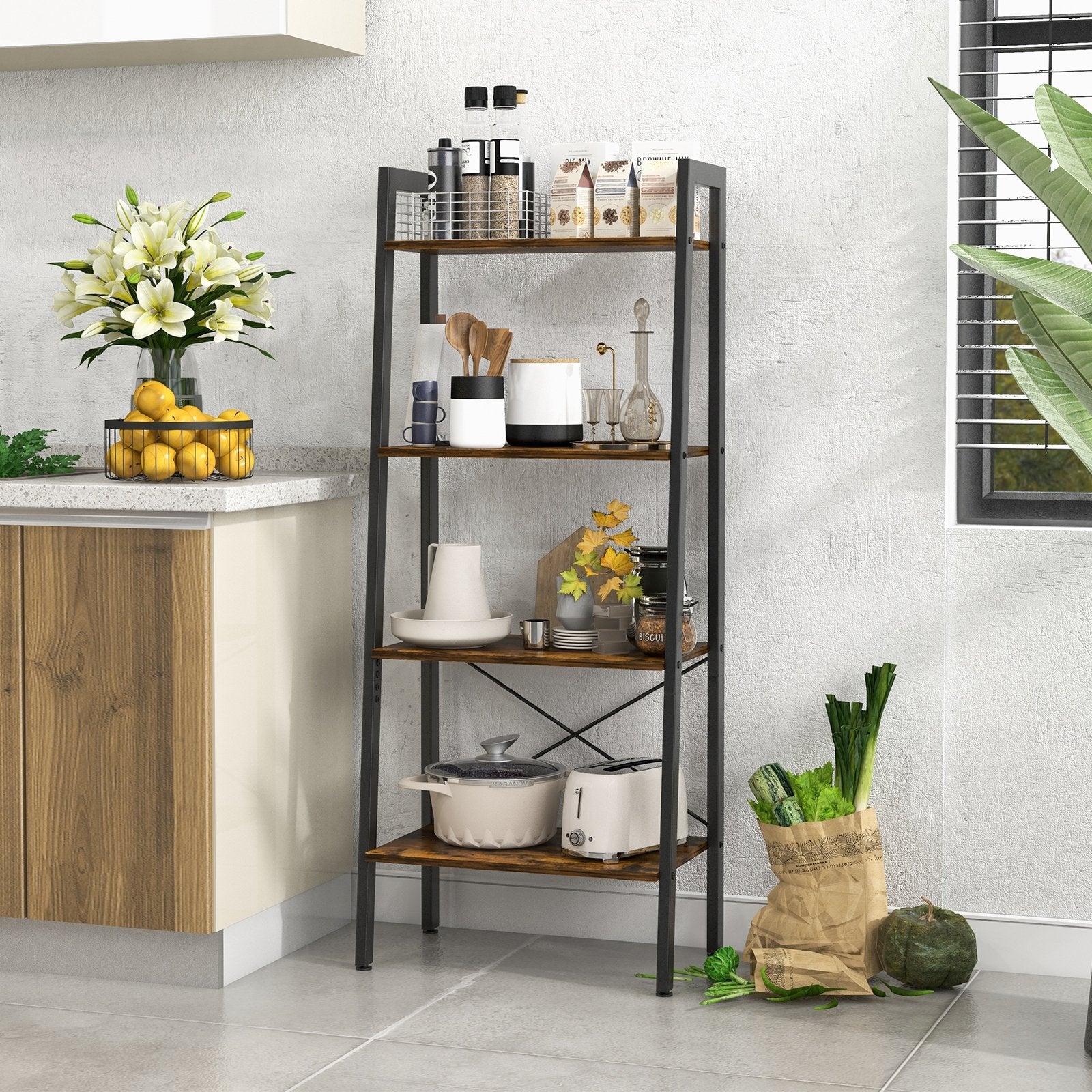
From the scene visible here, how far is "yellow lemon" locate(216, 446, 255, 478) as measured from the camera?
315 centimetres

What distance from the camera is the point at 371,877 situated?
3215 millimetres

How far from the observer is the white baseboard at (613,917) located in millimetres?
3174

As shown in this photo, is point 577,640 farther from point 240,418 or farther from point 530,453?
point 240,418

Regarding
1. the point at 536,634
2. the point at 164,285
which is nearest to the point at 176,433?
A: the point at 164,285

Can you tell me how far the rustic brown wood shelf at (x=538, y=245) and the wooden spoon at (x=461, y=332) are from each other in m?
0.13

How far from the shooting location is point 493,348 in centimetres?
323

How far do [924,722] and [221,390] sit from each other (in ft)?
5.43

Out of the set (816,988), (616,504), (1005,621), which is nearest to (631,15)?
(616,504)

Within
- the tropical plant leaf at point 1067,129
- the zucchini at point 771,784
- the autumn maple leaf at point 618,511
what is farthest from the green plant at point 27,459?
the tropical plant leaf at point 1067,129

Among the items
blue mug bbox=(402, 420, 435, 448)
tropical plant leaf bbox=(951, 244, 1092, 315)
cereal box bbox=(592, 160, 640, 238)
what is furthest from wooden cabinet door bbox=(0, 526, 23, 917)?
tropical plant leaf bbox=(951, 244, 1092, 315)

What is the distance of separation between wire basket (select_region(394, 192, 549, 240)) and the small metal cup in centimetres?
73

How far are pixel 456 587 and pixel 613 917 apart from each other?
0.79 metres

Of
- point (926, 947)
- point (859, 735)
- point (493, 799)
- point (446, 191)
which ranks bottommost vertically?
point (926, 947)

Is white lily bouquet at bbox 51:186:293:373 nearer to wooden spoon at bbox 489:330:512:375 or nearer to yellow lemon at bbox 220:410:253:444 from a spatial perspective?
yellow lemon at bbox 220:410:253:444
